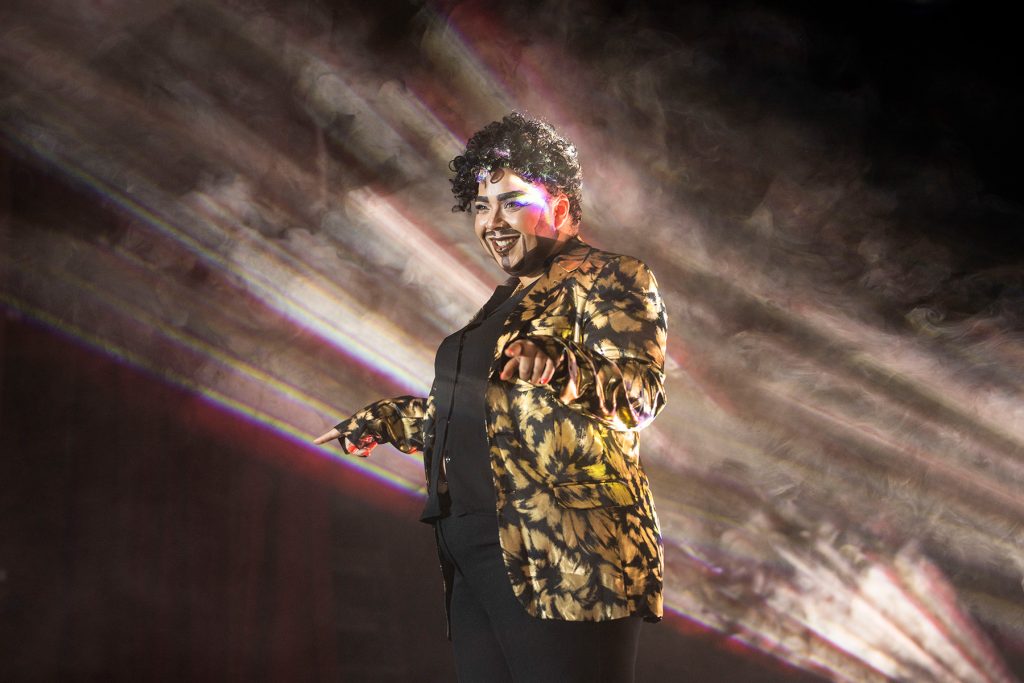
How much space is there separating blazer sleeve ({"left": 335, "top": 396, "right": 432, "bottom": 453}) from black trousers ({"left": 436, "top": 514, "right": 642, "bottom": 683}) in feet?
0.91

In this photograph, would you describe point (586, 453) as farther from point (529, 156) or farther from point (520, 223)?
point (529, 156)

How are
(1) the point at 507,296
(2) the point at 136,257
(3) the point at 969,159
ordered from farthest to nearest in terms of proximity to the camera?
(2) the point at 136,257 < (3) the point at 969,159 < (1) the point at 507,296

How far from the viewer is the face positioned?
1371 millimetres

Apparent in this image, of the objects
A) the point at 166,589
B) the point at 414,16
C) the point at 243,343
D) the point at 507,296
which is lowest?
the point at 166,589

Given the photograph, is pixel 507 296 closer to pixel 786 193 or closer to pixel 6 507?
pixel 786 193

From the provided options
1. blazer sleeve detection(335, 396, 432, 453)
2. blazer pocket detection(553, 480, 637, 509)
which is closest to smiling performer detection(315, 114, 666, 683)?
blazer pocket detection(553, 480, 637, 509)

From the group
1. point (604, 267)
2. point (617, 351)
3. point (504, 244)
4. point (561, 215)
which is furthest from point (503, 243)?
point (617, 351)

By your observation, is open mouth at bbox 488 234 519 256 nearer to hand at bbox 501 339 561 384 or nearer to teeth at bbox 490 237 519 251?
teeth at bbox 490 237 519 251

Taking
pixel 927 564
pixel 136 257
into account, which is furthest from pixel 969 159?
pixel 136 257

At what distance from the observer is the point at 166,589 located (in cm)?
285

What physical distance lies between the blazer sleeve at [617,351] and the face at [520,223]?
175mm

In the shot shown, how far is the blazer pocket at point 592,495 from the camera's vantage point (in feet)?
3.74

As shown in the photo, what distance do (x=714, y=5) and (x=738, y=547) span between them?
1733mm

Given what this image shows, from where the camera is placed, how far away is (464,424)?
4.10 feet
